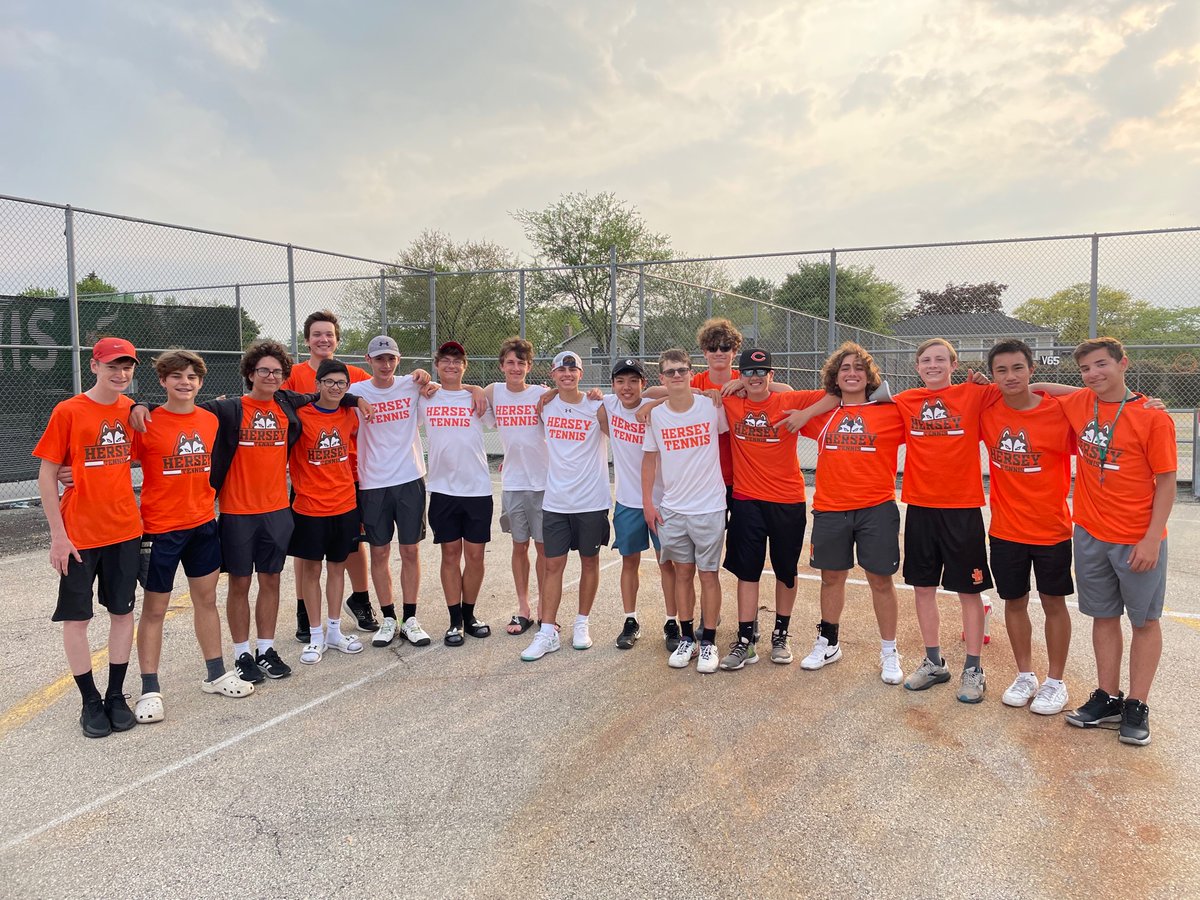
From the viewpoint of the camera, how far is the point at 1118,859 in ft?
8.66

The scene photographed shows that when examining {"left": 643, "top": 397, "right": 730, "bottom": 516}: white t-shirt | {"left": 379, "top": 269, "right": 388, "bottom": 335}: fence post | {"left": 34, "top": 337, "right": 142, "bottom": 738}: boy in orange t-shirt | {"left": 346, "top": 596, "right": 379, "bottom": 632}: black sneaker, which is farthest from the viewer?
{"left": 379, "top": 269, "right": 388, "bottom": 335}: fence post

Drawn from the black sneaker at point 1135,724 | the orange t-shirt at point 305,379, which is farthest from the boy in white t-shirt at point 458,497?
the black sneaker at point 1135,724

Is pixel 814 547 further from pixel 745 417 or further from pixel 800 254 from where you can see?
pixel 800 254

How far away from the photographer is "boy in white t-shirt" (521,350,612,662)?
4.89m

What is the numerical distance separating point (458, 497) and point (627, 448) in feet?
3.89

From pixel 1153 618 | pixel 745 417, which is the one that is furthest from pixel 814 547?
pixel 1153 618

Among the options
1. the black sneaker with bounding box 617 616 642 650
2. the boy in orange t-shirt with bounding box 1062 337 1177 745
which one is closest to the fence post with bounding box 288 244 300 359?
the black sneaker with bounding box 617 616 642 650

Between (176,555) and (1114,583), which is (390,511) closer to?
(176,555)

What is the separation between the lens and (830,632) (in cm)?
455

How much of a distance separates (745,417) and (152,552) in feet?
11.1

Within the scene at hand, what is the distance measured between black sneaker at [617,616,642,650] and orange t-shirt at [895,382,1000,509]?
1.91 m

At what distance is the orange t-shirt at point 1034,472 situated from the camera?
382 cm

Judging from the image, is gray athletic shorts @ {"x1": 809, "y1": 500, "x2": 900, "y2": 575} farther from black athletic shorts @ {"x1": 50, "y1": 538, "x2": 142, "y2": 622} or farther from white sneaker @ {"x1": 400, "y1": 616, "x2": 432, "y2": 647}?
black athletic shorts @ {"x1": 50, "y1": 538, "x2": 142, "y2": 622}

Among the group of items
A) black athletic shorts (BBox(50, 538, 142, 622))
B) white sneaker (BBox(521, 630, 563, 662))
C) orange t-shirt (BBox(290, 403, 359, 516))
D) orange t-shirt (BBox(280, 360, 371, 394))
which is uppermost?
orange t-shirt (BBox(280, 360, 371, 394))
